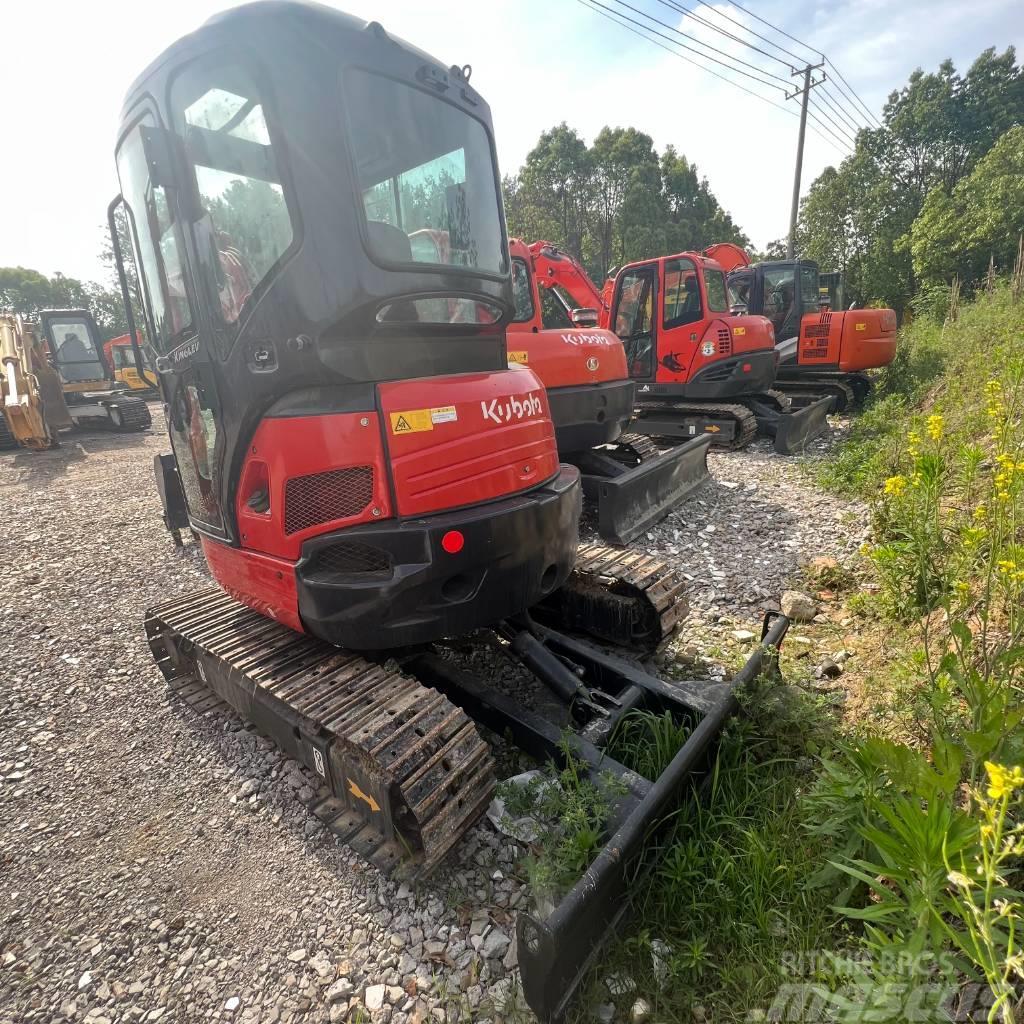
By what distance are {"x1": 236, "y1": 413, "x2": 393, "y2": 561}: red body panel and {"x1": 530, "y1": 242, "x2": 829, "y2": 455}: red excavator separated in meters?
6.53

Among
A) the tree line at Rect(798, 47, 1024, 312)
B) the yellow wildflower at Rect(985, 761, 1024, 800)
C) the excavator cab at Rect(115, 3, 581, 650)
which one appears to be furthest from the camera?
the tree line at Rect(798, 47, 1024, 312)

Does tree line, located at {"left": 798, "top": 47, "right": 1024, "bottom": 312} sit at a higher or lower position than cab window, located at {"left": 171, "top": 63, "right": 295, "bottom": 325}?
higher

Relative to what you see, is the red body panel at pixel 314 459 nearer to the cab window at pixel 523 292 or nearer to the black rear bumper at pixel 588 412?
the black rear bumper at pixel 588 412

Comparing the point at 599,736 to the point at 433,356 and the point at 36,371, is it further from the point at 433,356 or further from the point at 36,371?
the point at 36,371

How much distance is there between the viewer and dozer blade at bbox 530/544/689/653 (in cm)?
329

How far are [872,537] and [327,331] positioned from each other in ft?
14.3

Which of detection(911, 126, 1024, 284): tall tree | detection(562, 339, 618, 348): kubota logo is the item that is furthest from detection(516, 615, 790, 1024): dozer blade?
detection(911, 126, 1024, 284): tall tree

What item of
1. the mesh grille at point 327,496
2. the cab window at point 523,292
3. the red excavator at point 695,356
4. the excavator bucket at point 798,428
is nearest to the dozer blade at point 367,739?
the mesh grille at point 327,496

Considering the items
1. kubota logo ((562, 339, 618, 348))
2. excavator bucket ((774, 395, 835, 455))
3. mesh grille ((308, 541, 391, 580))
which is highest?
kubota logo ((562, 339, 618, 348))

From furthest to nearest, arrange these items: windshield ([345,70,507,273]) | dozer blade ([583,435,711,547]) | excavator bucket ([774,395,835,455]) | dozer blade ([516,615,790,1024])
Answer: excavator bucket ([774,395,835,455]) < dozer blade ([583,435,711,547]) < windshield ([345,70,507,273]) < dozer blade ([516,615,790,1024])

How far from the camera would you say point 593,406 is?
18.6ft

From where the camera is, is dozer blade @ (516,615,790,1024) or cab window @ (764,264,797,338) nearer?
dozer blade @ (516,615,790,1024)

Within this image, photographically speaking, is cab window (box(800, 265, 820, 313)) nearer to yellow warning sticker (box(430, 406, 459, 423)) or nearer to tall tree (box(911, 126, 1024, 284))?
yellow warning sticker (box(430, 406, 459, 423))

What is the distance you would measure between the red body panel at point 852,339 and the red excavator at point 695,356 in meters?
1.96
